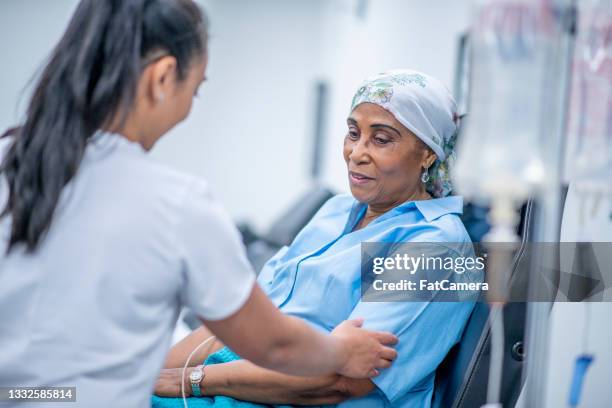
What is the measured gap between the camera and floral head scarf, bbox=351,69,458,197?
1.48m

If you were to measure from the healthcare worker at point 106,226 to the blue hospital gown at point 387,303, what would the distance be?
449 mm

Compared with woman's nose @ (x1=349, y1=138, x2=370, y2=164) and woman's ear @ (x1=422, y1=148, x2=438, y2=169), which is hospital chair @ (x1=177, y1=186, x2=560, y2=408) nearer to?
woman's ear @ (x1=422, y1=148, x2=438, y2=169)

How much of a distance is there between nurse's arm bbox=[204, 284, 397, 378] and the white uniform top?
4 centimetres

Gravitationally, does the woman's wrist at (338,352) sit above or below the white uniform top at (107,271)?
below

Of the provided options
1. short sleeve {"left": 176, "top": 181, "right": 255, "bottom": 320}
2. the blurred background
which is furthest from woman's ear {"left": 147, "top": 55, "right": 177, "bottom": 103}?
the blurred background

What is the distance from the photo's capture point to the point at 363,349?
1241 millimetres

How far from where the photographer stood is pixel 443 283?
4.47ft

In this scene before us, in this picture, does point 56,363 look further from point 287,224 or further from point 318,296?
point 287,224

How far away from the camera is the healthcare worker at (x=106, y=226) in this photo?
92cm

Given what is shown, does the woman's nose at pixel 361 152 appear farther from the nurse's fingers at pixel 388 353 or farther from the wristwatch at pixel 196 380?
the wristwatch at pixel 196 380

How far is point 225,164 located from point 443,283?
589 cm

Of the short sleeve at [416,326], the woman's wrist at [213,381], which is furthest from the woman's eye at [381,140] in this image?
the woman's wrist at [213,381]

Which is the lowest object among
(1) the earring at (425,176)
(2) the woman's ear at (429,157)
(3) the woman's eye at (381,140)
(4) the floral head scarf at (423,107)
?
(1) the earring at (425,176)

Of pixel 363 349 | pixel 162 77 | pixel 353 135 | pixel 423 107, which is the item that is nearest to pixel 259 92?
pixel 353 135
